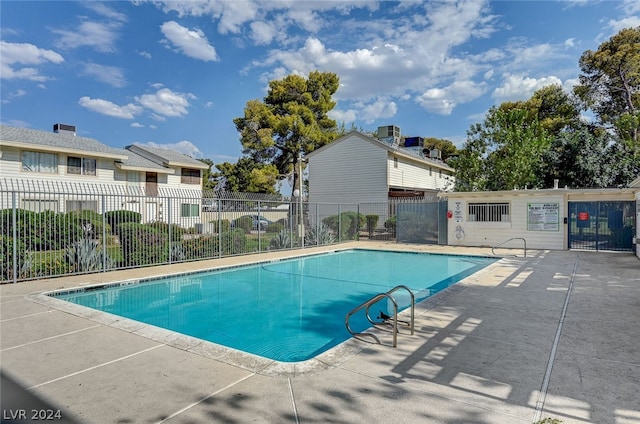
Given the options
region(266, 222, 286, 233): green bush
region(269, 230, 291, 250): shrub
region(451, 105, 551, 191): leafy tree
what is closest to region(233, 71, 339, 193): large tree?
region(451, 105, 551, 191): leafy tree

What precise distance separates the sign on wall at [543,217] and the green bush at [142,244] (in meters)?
14.6

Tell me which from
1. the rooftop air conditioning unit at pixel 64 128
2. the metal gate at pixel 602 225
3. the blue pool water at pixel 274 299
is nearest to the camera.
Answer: the blue pool water at pixel 274 299

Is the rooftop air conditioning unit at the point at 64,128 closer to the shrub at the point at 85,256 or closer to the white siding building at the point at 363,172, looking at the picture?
the white siding building at the point at 363,172

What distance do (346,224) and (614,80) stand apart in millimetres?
21343

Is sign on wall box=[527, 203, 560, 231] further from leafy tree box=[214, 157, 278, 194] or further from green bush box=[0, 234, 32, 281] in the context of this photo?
leafy tree box=[214, 157, 278, 194]

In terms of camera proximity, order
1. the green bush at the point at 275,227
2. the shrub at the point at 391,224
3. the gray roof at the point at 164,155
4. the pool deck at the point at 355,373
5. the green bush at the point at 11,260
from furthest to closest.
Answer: the gray roof at the point at 164,155, the shrub at the point at 391,224, the green bush at the point at 275,227, the green bush at the point at 11,260, the pool deck at the point at 355,373

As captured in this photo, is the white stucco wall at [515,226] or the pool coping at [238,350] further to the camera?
the white stucco wall at [515,226]

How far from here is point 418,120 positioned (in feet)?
112

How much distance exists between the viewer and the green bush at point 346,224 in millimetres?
20266

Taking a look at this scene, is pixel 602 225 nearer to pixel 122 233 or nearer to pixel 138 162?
pixel 122 233

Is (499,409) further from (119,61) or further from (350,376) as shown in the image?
(119,61)

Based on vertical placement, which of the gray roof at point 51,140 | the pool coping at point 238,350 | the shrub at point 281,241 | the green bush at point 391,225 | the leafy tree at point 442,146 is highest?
the leafy tree at point 442,146

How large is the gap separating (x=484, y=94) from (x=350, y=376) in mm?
22794

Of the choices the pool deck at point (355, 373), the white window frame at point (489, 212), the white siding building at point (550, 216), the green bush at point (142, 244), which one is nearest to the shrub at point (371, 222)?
the white siding building at point (550, 216)
